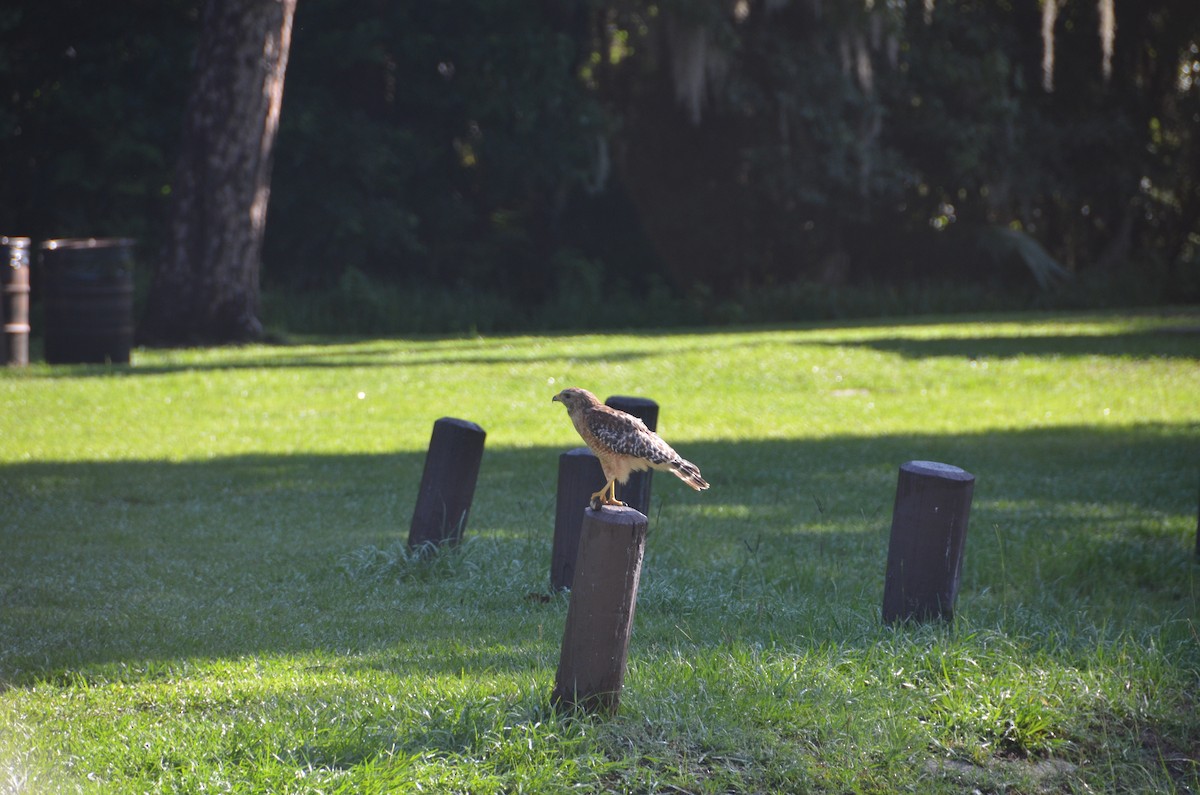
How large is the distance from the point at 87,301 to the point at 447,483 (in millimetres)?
10053

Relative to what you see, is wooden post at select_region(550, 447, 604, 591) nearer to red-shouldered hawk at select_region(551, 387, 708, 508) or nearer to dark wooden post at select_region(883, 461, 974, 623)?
red-shouldered hawk at select_region(551, 387, 708, 508)

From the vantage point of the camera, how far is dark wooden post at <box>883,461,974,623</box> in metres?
5.40

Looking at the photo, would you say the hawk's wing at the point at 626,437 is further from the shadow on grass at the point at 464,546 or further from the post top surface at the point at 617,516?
the shadow on grass at the point at 464,546

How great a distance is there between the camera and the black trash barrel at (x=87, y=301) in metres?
14.9

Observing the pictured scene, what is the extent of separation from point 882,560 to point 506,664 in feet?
9.62

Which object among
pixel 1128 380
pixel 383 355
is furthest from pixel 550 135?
pixel 1128 380

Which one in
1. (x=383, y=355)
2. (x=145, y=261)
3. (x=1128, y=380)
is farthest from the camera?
(x=145, y=261)

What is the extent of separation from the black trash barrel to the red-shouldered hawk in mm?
11200

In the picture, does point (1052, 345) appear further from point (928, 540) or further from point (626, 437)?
point (626, 437)

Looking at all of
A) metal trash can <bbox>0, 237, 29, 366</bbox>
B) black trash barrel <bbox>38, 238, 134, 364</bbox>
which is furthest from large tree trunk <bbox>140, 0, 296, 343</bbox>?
metal trash can <bbox>0, 237, 29, 366</bbox>

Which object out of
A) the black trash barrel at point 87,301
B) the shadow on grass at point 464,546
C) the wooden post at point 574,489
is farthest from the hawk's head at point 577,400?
the black trash barrel at point 87,301

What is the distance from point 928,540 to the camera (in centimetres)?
545

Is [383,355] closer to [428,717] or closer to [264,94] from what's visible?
[264,94]

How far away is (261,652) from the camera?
5344 millimetres
